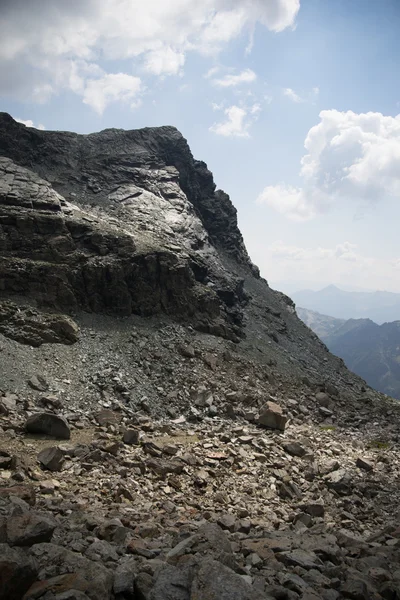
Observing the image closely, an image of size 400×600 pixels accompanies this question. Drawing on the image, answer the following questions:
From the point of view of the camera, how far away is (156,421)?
27.8 metres

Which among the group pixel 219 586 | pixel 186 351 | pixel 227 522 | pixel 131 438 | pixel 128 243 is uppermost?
pixel 128 243

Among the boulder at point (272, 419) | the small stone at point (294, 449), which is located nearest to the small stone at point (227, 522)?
the small stone at point (294, 449)

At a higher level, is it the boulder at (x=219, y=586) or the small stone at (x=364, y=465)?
the boulder at (x=219, y=586)

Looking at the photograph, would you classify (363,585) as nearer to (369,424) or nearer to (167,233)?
(369,424)

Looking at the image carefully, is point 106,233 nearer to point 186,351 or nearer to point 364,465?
point 186,351

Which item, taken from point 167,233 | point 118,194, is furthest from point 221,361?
point 118,194

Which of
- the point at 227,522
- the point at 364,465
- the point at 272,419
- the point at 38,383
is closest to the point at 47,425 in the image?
the point at 38,383

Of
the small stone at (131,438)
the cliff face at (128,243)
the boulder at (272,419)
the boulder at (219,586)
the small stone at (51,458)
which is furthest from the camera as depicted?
the cliff face at (128,243)

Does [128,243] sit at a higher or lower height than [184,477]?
higher

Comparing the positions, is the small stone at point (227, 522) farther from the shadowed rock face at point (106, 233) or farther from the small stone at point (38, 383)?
the shadowed rock face at point (106, 233)

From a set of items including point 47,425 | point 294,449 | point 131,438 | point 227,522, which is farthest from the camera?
point 294,449

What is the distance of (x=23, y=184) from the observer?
146ft

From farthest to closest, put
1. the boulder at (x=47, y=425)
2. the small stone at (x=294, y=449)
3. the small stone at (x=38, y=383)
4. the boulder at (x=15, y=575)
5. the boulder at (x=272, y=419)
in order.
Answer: the boulder at (x=272, y=419), the small stone at (x=38, y=383), the small stone at (x=294, y=449), the boulder at (x=47, y=425), the boulder at (x=15, y=575)

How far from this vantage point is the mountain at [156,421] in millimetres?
9922
